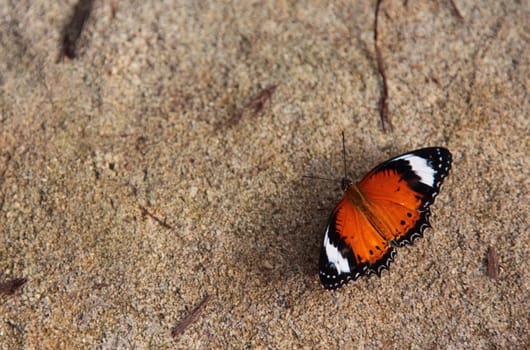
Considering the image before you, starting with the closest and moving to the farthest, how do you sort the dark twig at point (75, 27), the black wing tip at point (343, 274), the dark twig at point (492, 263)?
the black wing tip at point (343, 274) < the dark twig at point (492, 263) < the dark twig at point (75, 27)

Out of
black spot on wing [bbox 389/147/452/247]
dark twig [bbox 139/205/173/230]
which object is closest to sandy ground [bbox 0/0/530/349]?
dark twig [bbox 139/205/173/230]

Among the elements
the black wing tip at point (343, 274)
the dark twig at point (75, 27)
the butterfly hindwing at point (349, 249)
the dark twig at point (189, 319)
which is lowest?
the dark twig at point (189, 319)

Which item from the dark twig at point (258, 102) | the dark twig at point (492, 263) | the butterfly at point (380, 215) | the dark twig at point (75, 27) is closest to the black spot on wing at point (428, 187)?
the butterfly at point (380, 215)

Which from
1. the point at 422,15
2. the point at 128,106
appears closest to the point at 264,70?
the point at 128,106

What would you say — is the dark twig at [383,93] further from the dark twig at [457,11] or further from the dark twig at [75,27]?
the dark twig at [75,27]

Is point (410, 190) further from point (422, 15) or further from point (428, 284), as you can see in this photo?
point (422, 15)
